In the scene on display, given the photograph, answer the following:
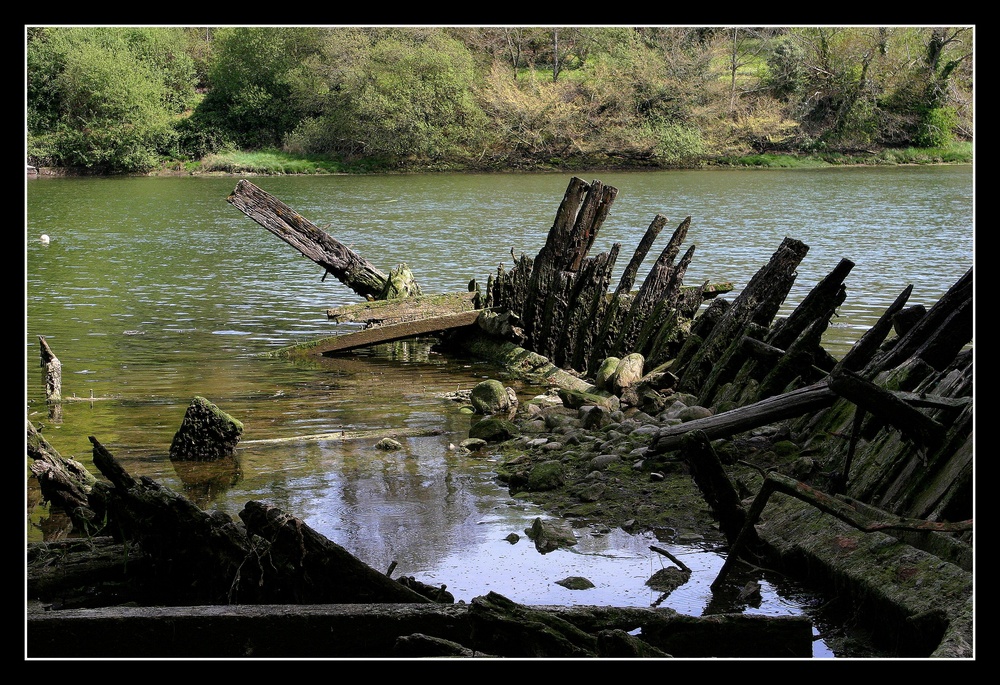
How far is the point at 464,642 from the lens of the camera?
3.61m

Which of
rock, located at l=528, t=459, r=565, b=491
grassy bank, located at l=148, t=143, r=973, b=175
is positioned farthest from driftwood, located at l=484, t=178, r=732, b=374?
grassy bank, located at l=148, t=143, r=973, b=175

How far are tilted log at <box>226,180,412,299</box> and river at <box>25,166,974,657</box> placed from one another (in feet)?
3.56

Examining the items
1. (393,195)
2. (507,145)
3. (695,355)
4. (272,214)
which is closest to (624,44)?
(507,145)

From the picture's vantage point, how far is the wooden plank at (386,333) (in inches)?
482

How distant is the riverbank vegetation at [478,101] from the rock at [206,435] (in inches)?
2066

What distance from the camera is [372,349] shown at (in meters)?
13.6

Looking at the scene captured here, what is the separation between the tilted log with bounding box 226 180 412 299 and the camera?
44.8 ft

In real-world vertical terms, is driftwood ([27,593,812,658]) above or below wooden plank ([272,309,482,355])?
above

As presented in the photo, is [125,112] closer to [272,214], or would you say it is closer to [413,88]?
[413,88]

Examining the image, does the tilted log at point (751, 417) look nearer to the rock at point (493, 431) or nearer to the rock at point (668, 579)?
the rock at point (668, 579)

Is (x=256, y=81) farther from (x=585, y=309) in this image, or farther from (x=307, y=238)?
(x=585, y=309)

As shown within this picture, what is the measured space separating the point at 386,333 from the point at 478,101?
5352cm

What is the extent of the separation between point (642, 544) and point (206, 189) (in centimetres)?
4557

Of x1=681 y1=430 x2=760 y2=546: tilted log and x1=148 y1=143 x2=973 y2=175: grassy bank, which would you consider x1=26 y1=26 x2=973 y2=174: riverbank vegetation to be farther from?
x1=681 y1=430 x2=760 y2=546: tilted log
